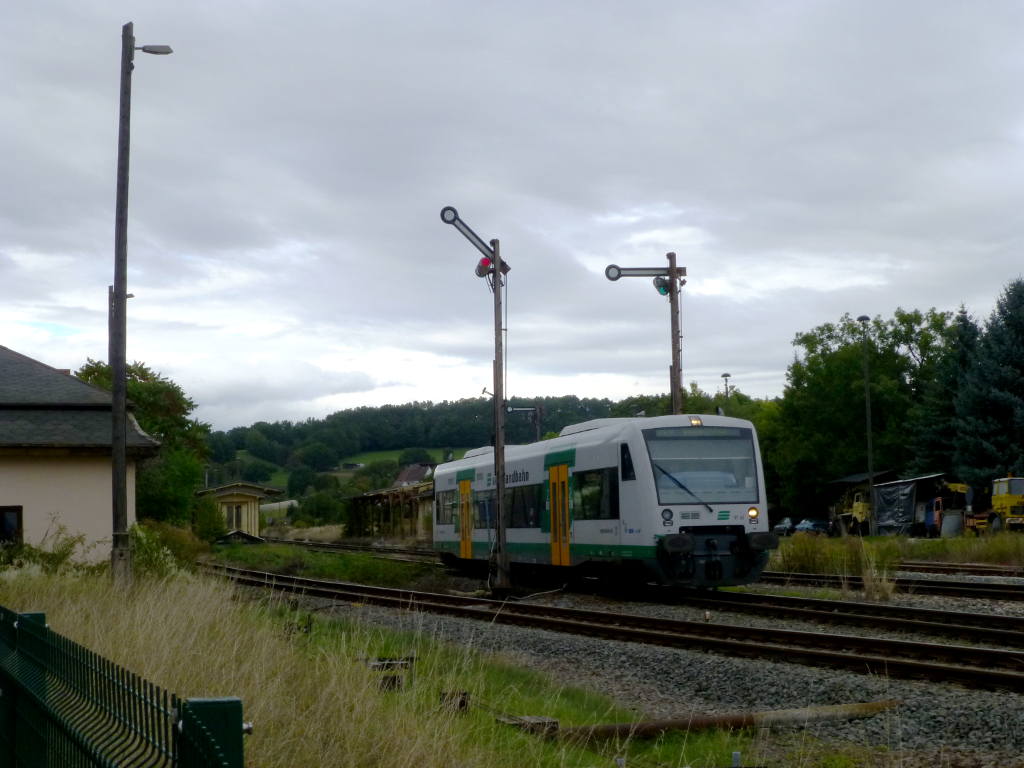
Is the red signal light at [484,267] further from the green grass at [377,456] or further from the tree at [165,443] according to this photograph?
the green grass at [377,456]

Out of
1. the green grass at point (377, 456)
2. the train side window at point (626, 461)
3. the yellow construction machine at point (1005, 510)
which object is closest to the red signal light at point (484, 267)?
the train side window at point (626, 461)

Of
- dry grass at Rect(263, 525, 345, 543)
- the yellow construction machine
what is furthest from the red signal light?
dry grass at Rect(263, 525, 345, 543)

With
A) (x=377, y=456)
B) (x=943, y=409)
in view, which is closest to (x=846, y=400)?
(x=943, y=409)

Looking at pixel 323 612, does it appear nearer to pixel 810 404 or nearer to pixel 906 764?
pixel 906 764

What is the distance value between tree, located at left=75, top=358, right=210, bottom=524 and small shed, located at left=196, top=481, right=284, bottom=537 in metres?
10.2

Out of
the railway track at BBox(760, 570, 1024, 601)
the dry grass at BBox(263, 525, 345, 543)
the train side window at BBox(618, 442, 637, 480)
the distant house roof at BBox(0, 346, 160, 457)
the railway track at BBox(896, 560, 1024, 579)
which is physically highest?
the distant house roof at BBox(0, 346, 160, 457)

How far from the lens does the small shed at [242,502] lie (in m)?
70.0

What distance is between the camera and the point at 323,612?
18.7 m

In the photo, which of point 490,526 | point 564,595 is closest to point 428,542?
point 490,526

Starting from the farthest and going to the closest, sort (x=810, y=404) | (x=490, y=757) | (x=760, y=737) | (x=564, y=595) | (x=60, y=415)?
(x=810, y=404)
(x=60, y=415)
(x=564, y=595)
(x=760, y=737)
(x=490, y=757)

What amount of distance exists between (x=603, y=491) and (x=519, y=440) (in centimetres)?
9018

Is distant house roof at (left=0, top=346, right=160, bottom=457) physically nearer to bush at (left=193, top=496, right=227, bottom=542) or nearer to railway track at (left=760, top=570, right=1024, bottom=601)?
railway track at (left=760, top=570, right=1024, bottom=601)

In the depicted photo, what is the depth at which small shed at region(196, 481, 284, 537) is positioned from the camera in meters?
70.0

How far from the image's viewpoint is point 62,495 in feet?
72.8
